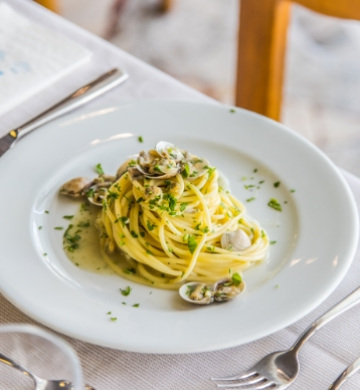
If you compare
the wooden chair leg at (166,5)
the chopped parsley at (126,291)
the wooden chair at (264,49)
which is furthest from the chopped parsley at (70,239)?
the wooden chair leg at (166,5)

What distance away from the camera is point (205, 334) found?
1.08m

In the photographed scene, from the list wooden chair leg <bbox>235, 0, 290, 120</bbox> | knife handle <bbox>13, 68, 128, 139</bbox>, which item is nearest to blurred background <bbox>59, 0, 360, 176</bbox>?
wooden chair leg <bbox>235, 0, 290, 120</bbox>

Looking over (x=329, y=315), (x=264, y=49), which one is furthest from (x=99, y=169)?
(x=264, y=49)

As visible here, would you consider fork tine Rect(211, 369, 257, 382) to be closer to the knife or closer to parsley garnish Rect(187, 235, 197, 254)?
parsley garnish Rect(187, 235, 197, 254)

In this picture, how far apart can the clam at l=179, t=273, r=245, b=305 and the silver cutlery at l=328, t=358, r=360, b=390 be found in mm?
214

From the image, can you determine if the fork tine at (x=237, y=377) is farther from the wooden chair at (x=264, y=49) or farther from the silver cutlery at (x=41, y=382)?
the wooden chair at (x=264, y=49)

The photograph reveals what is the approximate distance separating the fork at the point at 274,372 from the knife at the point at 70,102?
0.75 meters

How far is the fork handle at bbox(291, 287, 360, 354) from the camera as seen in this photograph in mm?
1133

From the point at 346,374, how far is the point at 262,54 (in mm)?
1699

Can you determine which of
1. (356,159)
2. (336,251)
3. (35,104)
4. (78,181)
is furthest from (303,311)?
(356,159)

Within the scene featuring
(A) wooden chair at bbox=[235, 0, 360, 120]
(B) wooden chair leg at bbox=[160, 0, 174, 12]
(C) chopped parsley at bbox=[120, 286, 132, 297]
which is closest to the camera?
(C) chopped parsley at bbox=[120, 286, 132, 297]

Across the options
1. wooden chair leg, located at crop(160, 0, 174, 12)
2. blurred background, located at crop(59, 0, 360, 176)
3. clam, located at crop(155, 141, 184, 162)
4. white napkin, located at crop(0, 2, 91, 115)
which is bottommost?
blurred background, located at crop(59, 0, 360, 176)

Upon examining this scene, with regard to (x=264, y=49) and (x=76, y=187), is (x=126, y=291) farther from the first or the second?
(x=264, y=49)

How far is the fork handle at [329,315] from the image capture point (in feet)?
3.72
